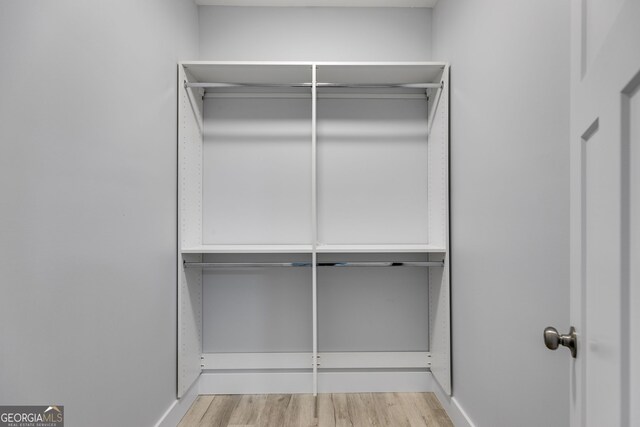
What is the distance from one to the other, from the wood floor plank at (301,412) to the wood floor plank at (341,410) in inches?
4.6

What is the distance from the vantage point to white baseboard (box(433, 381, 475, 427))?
72.7 inches

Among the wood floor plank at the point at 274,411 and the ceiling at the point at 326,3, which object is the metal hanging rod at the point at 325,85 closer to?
the ceiling at the point at 326,3

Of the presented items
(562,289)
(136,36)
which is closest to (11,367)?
(136,36)

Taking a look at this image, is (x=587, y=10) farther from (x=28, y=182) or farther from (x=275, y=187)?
(x=275, y=187)

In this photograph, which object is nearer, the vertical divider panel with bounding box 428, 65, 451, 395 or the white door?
the white door

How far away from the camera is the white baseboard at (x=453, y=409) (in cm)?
185

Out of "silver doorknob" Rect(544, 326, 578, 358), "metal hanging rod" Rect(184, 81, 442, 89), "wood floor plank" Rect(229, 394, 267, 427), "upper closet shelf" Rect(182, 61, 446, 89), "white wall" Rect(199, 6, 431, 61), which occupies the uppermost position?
"white wall" Rect(199, 6, 431, 61)

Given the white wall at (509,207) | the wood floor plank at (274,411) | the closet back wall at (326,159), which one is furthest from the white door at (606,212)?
the closet back wall at (326,159)

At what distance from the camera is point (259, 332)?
2.44 m

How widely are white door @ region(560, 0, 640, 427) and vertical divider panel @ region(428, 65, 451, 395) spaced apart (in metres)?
1.29

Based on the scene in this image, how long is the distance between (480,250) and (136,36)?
168cm

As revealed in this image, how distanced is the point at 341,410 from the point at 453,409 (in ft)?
1.92

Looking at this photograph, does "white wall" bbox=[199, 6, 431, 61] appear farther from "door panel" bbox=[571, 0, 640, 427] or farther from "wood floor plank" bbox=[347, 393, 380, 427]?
"wood floor plank" bbox=[347, 393, 380, 427]

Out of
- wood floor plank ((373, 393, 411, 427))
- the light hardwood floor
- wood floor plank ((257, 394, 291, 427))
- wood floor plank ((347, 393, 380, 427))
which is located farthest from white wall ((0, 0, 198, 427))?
wood floor plank ((373, 393, 411, 427))
